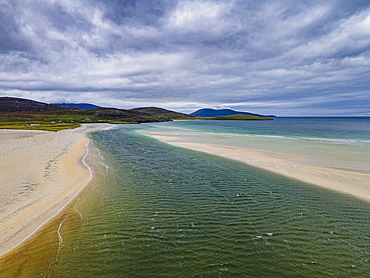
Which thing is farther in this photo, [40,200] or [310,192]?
[310,192]

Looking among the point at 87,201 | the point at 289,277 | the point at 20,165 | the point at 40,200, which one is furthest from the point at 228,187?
the point at 20,165

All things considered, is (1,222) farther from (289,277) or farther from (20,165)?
(289,277)

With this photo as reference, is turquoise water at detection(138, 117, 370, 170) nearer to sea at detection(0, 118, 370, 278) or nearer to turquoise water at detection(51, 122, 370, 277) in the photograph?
sea at detection(0, 118, 370, 278)

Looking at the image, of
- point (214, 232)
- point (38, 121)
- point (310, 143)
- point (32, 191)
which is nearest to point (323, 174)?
point (214, 232)

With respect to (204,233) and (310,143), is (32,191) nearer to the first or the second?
(204,233)

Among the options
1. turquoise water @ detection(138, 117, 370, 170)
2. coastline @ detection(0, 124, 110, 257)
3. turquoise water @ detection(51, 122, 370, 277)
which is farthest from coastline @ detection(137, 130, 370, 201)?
coastline @ detection(0, 124, 110, 257)

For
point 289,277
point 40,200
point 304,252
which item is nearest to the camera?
point 289,277

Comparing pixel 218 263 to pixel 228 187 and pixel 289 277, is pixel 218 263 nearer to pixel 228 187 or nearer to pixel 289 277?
pixel 289 277

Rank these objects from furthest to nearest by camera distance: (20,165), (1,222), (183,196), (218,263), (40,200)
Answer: (20,165) → (183,196) → (40,200) → (1,222) → (218,263)

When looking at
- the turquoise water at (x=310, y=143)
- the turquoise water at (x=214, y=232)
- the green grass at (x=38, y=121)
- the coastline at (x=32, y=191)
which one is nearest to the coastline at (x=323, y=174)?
the turquoise water at (x=214, y=232)
